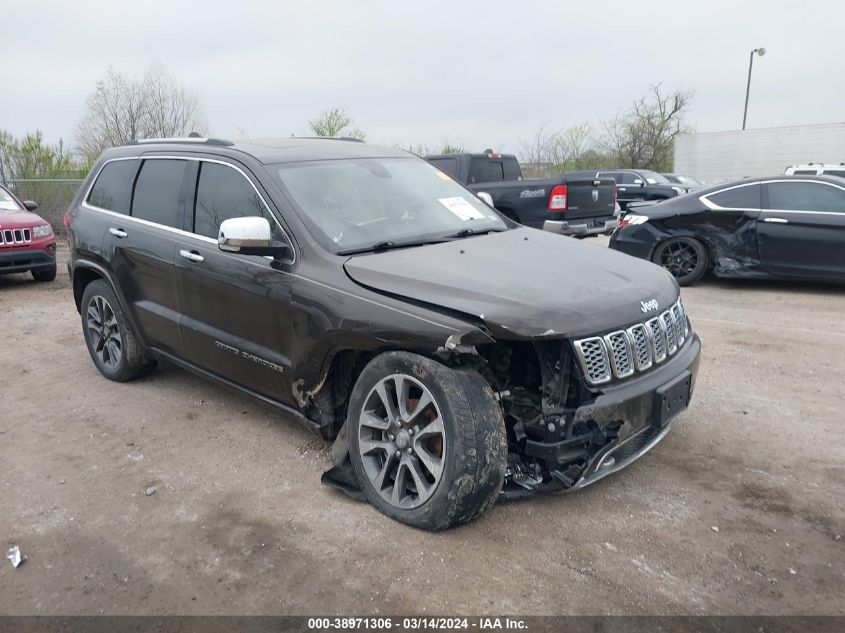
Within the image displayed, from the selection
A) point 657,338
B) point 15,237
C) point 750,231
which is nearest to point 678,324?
point 657,338

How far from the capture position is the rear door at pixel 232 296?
384 centimetres

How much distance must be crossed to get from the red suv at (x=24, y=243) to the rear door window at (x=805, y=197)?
9.59 metres

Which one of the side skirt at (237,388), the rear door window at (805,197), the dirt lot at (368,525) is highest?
the rear door window at (805,197)

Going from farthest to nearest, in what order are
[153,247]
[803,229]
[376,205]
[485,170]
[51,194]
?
[51,194]
[485,170]
[803,229]
[153,247]
[376,205]

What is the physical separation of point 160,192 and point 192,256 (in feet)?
2.44

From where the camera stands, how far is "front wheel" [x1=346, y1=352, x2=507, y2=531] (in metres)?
3.06

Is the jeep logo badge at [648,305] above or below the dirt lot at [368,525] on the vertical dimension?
above

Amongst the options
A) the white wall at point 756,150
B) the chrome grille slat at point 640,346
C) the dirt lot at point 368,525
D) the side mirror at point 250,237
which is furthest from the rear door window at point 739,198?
the white wall at point 756,150

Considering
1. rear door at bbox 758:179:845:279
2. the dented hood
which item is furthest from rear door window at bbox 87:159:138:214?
rear door at bbox 758:179:845:279

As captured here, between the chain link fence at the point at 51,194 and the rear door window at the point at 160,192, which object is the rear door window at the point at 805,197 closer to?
the rear door window at the point at 160,192

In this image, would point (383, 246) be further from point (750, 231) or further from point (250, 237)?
point (750, 231)

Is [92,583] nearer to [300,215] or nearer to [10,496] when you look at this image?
[10,496]

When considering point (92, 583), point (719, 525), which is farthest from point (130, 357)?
point (719, 525)

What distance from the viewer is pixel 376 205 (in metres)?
4.16
